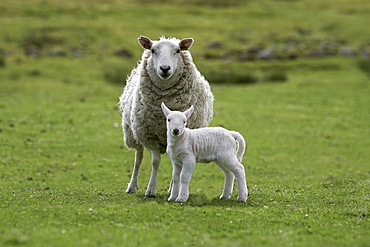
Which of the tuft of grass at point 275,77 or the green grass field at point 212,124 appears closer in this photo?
the green grass field at point 212,124

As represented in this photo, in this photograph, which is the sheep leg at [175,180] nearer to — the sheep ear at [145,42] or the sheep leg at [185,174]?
the sheep leg at [185,174]

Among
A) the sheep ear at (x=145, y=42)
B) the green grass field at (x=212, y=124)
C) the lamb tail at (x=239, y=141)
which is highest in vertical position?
the sheep ear at (x=145, y=42)

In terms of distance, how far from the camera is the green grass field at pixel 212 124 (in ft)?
20.7

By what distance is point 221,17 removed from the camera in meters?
69.5

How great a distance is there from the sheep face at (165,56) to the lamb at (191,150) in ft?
2.56

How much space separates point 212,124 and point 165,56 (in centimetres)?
1165

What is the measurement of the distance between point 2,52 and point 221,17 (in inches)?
1548

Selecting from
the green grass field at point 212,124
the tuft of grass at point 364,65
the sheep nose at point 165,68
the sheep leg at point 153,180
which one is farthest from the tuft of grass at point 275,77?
the sheep nose at point 165,68

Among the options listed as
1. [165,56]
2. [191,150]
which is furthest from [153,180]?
[165,56]

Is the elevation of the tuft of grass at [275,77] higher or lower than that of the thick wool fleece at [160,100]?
lower

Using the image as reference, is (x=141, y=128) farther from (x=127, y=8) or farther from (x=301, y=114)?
(x=127, y=8)

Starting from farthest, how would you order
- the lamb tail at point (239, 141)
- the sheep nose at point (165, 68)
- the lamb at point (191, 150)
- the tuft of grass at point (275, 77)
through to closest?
the tuft of grass at point (275, 77) → the sheep nose at point (165, 68) → the lamb tail at point (239, 141) → the lamb at point (191, 150)

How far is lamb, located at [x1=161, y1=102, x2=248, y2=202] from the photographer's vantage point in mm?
7477

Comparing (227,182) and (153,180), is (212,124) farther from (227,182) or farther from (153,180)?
(227,182)
